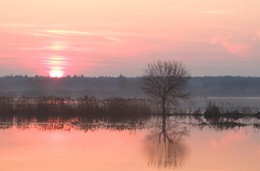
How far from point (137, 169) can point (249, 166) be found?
3992mm

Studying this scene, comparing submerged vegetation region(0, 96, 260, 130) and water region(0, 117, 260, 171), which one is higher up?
submerged vegetation region(0, 96, 260, 130)

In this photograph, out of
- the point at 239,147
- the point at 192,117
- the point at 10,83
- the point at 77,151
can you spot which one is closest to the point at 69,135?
the point at 77,151

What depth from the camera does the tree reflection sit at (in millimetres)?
19188

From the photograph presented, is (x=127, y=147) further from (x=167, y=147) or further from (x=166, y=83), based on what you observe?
(x=166, y=83)

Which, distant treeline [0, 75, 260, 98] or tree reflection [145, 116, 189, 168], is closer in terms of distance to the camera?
tree reflection [145, 116, 189, 168]

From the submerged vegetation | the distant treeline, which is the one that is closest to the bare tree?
the submerged vegetation

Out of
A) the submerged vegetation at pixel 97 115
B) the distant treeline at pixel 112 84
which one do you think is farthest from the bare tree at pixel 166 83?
the distant treeline at pixel 112 84

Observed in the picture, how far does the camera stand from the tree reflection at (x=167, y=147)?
19.2 metres

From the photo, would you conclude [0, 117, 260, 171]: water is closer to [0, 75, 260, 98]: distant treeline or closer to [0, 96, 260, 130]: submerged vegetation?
[0, 96, 260, 130]: submerged vegetation

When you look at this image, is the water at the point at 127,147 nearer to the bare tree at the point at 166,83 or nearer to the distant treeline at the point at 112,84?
the bare tree at the point at 166,83

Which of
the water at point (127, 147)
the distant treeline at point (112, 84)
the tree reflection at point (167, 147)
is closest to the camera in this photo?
the water at point (127, 147)

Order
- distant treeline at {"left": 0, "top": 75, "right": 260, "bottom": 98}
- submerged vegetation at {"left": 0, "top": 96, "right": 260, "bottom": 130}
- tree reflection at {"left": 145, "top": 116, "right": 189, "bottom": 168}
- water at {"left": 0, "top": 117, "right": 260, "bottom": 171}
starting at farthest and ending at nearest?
distant treeline at {"left": 0, "top": 75, "right": 260, "bottom": 98} → submerged vegetation at {"left": 0, "top": 96, "right": 260, "bottom": 130} → tree reflection at {"left": 145, "top": 116, "right": 189, "bottom": 168} → water at {"left": 0, "top": 117, "right": 260, "bottom": 171}

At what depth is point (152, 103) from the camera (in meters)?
49.3

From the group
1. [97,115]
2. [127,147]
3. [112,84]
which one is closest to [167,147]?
[127,147]
